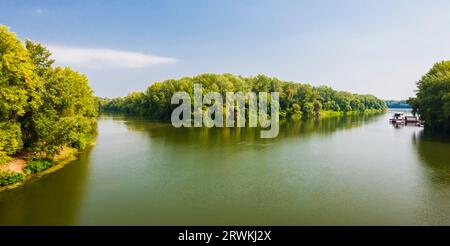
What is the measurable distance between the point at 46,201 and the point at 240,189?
33.9 feet

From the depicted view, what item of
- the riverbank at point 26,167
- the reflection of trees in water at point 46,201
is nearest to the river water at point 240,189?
the reflection of trees in water at point 46,201

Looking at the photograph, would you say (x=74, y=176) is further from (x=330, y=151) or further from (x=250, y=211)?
(x=330, y=151)

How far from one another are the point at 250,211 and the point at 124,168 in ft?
40.9

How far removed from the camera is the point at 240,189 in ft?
58.9

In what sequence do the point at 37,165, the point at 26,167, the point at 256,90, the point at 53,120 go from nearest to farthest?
the point at 26,167 < the point at 37,165 < the point at 53,120 < the point at 256,90

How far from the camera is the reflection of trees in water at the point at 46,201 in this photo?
13547 millimetres

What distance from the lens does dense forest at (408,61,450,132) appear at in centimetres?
4297

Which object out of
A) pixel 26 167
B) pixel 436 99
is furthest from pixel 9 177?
pixel 436 99

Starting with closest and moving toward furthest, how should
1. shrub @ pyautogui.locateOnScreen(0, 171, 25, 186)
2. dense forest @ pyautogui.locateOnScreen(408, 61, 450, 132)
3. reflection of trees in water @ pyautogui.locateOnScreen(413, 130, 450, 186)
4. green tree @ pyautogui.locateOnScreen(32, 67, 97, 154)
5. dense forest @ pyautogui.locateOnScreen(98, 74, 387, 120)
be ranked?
1. shrub @ pyautogui.locateOnScreen(0, 171, 25, 186)
2. reflection of trees in water @ pyautogui.locateOnScreen(413, 130, 450, 186)
3. green tree @ pyautogui.locateOnScreen(32, 67, 97, 154)
4. dense forest @ pyautogui.locateOnScreen(408, 61, 450, 132)
5. dense forest @ pyautogui.locateOnScreen(98, 74, 387, 120)

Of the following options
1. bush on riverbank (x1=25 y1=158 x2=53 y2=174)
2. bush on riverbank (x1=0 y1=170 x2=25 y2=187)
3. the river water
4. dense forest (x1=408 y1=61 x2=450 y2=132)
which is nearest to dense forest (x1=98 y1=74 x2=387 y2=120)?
dense forest (x1=408 y1=61 x2=450 y2=132)

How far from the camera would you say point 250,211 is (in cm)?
1453

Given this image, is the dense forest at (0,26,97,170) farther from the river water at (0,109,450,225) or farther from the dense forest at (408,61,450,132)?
the dense forest at (408,61,450,132)

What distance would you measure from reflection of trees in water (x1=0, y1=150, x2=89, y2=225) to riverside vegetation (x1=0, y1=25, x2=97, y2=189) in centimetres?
178

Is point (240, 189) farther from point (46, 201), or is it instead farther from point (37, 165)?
point (37, 165)
